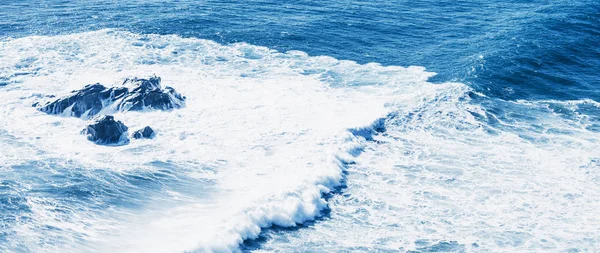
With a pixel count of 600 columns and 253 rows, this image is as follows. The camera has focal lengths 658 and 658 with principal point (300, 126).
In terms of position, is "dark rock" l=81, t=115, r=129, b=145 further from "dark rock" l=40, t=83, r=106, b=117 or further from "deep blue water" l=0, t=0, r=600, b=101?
"deep blue water" l=0, t=0, r=600, b=101

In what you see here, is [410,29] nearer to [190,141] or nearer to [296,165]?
[296,165]

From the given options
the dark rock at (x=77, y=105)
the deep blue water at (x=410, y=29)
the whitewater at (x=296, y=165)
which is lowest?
the whitewater at (x=296, y=165)

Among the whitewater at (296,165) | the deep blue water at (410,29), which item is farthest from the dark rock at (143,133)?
the deep blue water at (410,29)

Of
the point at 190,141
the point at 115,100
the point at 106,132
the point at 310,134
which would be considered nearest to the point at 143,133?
the point at 106,132

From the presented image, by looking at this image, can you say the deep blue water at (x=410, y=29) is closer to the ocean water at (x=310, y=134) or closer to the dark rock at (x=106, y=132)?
the ocean water at (x=310, y=134)

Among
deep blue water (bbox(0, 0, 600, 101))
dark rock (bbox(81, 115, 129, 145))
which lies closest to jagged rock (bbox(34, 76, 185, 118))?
dark rock (bbox(81, 115, 129, 145))

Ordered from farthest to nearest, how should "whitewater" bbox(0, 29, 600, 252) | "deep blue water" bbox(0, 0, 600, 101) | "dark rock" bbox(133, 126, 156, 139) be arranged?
"deep blue water" bbox(0, 0, 600, 101) → "dark rock" bbox(133, 126, 156, 139) → "whitewater" bbox(0, 29, 600, 252)

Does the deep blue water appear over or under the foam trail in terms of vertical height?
over

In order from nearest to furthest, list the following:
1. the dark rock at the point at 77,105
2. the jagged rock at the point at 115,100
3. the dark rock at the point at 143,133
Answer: the dark rock at the point at 143,133, the dark rock at the point at 77,105, the jagged rock at the point at 115,100

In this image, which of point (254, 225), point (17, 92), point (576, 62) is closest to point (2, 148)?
point (17, 92)
